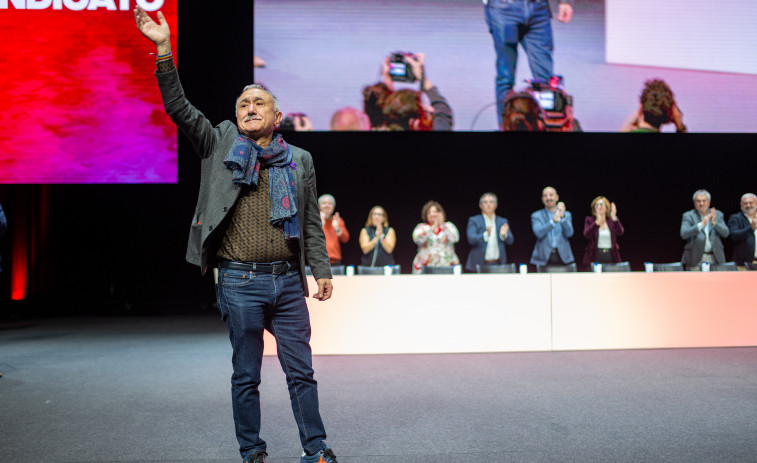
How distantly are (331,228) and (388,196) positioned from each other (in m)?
1.85

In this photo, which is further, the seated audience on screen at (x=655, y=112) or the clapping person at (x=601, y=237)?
the seated audience on screen at (x=655, y=112)

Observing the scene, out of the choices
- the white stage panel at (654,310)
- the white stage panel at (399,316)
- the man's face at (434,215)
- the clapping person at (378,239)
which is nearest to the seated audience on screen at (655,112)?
the white stage panel at (654,310)

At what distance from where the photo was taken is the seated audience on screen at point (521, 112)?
6195 millimetres

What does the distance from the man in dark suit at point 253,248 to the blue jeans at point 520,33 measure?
4.69 meters

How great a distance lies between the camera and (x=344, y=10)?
614cm

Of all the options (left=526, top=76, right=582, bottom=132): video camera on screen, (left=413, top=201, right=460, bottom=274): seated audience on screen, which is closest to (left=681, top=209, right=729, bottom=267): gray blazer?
(left=526, top=76, right=582, bottom=132): video camera on screen

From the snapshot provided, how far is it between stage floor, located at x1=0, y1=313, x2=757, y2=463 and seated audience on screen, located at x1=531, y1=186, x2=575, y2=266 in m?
1.19

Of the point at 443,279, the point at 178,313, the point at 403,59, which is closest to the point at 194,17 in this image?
the point at 403,59

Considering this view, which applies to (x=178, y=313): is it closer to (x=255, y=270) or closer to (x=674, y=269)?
(x=674, y=269)

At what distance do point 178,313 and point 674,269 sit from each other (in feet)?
16.6

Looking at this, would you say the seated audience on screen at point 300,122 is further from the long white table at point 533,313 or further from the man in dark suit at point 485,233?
the long white table at point 533,313

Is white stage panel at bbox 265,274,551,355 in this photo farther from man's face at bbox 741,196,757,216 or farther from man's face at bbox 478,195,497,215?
man's face at bbox 741,196,757,216

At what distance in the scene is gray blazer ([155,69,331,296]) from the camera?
1.79 meters

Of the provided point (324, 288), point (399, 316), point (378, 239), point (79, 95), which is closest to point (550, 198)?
point (378, 239)
